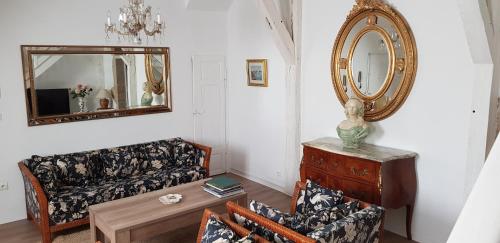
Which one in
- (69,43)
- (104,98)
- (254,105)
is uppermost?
(69,43)

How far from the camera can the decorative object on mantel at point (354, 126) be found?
409cm

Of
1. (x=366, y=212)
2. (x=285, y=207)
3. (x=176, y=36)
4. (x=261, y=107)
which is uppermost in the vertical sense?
(x=176, y=36)

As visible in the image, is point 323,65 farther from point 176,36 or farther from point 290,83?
point 176,36

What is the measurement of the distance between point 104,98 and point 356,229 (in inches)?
153

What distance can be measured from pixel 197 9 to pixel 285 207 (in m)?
3.16

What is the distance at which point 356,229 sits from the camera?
2.51 m

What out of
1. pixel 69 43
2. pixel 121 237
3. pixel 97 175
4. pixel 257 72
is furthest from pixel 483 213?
pixel 257 72

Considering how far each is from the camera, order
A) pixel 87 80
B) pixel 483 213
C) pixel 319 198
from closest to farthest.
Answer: pixel 483 213 → pixel 319 198 → pixel 87 80

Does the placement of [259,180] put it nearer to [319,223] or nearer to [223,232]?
[319,223]

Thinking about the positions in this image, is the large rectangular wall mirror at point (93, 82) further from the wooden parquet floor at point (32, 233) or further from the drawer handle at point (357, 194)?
the drawer handle at point (357, 194)

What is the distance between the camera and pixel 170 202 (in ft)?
12.5

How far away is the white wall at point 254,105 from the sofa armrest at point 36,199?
3.01 meters

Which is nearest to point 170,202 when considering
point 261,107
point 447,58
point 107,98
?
point 107,98

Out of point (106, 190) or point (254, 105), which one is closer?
point (106, 190)
